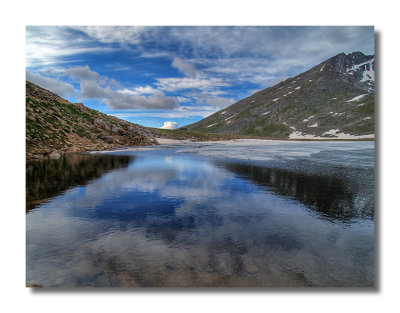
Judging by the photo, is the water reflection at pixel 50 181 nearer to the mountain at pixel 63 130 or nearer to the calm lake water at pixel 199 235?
the calm lake water at pixel 199 235

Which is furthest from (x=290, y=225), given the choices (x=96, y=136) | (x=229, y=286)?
(x=96, y=136)

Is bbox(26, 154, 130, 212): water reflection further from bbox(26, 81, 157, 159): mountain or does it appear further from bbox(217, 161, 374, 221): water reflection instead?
bbox(217, 161, 374, 221): water reflection

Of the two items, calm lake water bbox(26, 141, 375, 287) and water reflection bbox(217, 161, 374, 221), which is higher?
water reflection bbox(217, 161, 374, 221)

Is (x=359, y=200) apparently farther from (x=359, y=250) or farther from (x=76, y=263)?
(x=76, y=263)

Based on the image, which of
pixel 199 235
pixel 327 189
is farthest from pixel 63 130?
pixel 327 189

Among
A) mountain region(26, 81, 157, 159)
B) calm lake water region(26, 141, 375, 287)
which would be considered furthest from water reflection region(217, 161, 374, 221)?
mountain region(26, 81, 157, 159)
